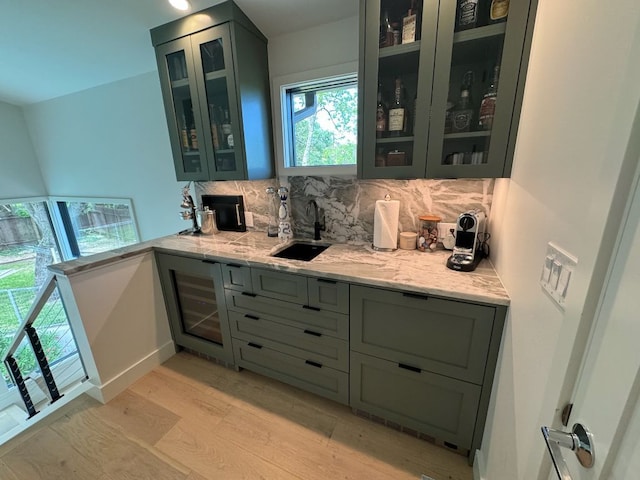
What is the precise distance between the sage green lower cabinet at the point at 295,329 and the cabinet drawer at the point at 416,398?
106 mm

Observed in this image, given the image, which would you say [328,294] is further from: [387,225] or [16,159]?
[16,159]

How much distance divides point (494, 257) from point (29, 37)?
3673mm

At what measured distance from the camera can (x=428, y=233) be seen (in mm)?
1630

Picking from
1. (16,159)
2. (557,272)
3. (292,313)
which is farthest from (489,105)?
(16,159)

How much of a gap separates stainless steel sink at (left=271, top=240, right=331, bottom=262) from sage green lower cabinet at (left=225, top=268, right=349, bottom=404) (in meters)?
0.33

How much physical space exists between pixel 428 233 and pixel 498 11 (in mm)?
1088

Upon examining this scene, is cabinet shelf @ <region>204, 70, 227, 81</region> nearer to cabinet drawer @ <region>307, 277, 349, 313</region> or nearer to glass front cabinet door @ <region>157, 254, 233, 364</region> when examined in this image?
glass front cabinet door @ <region>157, 254, 233, 364</region>

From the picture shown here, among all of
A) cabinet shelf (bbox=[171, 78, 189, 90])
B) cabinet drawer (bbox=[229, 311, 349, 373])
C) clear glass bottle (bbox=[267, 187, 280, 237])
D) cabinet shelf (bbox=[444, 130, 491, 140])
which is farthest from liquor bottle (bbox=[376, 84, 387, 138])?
cabinet shelf (bbox=[171, 78, 189, 90])

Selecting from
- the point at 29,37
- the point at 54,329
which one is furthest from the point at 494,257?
the point at 54,329

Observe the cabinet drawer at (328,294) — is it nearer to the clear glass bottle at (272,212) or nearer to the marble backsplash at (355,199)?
the marble backsplash at (355,199)

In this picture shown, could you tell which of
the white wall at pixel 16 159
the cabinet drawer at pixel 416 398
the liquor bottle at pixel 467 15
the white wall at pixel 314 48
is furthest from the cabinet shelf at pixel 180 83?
the white wall at pixel 16 159

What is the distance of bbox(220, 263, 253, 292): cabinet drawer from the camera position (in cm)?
160

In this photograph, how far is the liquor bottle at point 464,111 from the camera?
1.23 m

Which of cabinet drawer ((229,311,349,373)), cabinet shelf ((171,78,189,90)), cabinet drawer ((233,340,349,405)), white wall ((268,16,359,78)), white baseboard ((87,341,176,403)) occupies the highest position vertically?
white wall ((268,16,359,78))
